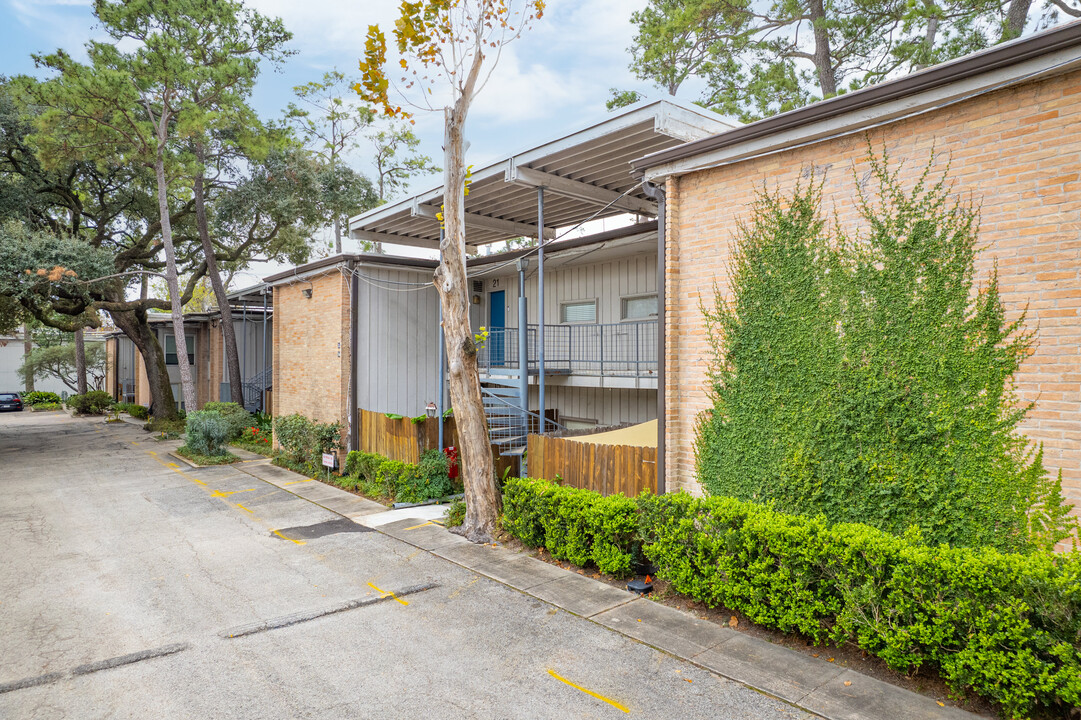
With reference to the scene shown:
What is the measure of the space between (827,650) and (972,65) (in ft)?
17.4

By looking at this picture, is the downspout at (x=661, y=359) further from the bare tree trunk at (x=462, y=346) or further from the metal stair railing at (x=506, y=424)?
the metal stair railing at (x=506, y=424)

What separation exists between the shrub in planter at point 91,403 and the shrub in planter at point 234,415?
1810cm

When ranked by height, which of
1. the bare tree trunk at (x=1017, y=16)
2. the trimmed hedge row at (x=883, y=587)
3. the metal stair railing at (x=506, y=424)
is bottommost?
the trimmed hedge row at (x=883, y=587)

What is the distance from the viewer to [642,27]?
20500mm

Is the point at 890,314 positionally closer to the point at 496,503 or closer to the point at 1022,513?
the point at 1022,513

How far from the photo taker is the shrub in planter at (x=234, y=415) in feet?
61.5

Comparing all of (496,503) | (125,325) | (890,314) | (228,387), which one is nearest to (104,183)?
(125,325)

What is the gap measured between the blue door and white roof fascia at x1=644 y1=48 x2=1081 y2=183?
8135mm

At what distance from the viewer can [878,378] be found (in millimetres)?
5887

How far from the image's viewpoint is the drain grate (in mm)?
9617

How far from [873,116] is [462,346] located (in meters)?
5.85

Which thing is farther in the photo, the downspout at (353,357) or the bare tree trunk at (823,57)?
the bare tree trunk at (823,57)

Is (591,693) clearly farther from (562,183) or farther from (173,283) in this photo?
(173,283)

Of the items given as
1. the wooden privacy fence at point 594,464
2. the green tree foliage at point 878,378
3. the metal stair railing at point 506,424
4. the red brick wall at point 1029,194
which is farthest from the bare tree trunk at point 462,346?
the red brick wall at point 1029,194
